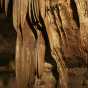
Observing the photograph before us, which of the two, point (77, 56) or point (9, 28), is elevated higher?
point (9, 28)

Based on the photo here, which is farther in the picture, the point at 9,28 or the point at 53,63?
the point at 9,28

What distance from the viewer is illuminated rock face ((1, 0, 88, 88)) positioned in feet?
3.97

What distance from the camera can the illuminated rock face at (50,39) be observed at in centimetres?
121

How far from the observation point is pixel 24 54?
1.27m

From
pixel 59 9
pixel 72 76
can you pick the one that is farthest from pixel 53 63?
pixel 59 9

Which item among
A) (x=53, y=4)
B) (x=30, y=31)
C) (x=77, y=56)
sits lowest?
(x=77, y=56)

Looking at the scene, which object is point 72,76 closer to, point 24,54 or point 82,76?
point 82,76

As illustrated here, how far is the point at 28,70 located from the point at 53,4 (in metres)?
0.31

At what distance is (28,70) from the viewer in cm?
127

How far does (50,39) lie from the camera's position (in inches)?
48.5

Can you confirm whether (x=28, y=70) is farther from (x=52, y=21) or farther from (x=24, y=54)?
(x=52, y=21)

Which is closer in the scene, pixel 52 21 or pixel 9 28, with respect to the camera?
pixel 52 21

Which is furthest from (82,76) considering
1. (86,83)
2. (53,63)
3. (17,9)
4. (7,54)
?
(7,54)

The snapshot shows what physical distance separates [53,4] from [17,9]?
16cm
